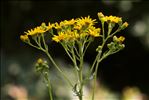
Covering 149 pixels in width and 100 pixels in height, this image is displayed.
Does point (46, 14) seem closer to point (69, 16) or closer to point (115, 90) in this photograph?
point (69, 16)

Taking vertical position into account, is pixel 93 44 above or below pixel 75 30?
above

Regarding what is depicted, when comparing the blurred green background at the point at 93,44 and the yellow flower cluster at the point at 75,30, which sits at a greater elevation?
the blurred green background at the point at 93,44

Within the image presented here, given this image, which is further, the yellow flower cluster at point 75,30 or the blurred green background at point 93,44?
the blurred green background at point 93,44

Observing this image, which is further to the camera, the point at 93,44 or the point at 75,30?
the point at 93,44

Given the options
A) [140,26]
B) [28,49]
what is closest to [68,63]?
[28,49]
